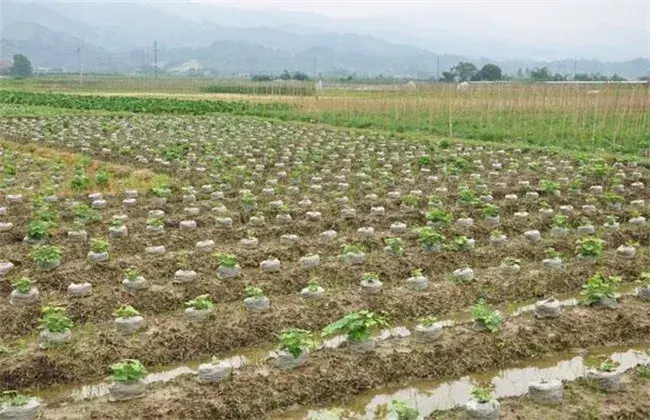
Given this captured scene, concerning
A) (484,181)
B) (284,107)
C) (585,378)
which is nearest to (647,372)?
(585,378)

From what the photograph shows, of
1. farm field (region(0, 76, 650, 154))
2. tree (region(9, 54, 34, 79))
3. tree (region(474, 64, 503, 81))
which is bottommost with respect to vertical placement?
farm field (region(0, 76, 650, 154))

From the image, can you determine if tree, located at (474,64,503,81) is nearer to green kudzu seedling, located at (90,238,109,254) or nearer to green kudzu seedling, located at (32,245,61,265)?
green kudzu seedling, located at (90,238,109,254)

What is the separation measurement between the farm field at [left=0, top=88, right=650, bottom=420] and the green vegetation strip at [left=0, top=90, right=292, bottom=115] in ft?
64.9

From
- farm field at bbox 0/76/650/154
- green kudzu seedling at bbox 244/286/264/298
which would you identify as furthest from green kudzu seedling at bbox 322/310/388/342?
farm field at bbox 0/76/650/154

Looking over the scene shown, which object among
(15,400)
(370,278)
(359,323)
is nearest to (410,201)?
(370,278)

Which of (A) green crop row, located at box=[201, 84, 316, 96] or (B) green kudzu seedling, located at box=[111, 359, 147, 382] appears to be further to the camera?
(A) green crop row, located at box=[201, 84, 316, 96]

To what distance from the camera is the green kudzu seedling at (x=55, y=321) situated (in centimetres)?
688

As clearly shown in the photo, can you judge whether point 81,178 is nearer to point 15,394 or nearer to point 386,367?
point 15,394

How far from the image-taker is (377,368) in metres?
6.61

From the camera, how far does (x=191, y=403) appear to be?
591 centimetres

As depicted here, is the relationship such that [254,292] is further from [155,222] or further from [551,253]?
[551,253]

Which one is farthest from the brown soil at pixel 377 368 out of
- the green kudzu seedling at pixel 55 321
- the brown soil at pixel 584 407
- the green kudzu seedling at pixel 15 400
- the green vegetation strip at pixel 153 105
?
the green vegetation strip at pixel 153 105

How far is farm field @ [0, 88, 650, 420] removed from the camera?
20.3 feet

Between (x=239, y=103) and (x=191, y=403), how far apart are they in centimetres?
3321
